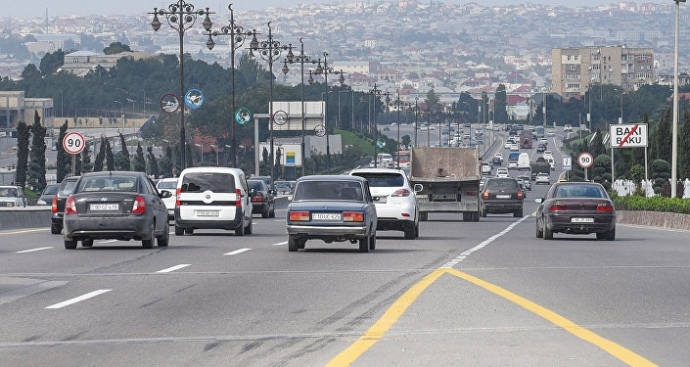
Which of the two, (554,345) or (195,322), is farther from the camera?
(195,322)

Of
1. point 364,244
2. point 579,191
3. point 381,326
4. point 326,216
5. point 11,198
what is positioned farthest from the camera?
point 11,198

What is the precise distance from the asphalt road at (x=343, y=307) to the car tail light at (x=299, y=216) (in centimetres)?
60

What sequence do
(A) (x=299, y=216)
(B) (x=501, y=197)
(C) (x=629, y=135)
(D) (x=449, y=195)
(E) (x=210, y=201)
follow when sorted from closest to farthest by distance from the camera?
(A) (x=299, y=216)
(E) (x=210, y=201)
(D) (x=449, y=195)
(B) (x=501, y=197)
(C) (x=629, y=135)

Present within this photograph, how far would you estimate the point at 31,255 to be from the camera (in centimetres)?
2931

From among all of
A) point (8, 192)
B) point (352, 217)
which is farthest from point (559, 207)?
point (8, 192)

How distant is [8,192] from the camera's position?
2586 inches

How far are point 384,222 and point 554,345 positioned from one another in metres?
22.6

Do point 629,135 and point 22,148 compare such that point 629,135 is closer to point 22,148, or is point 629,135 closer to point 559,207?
point 559,207

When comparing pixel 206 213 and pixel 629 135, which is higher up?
pixel 629 135

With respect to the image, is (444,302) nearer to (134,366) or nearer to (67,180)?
(134,366)

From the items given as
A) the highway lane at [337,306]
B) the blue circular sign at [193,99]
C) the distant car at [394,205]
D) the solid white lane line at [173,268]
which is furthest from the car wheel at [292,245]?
the blue circular sign at [193,99]

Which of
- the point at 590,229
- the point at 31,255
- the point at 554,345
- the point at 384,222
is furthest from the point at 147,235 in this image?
the point at 554,345

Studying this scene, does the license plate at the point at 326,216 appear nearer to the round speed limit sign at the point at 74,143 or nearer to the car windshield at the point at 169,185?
the round speed limit sign at the point at 74,143

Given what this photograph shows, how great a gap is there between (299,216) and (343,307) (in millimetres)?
11270
